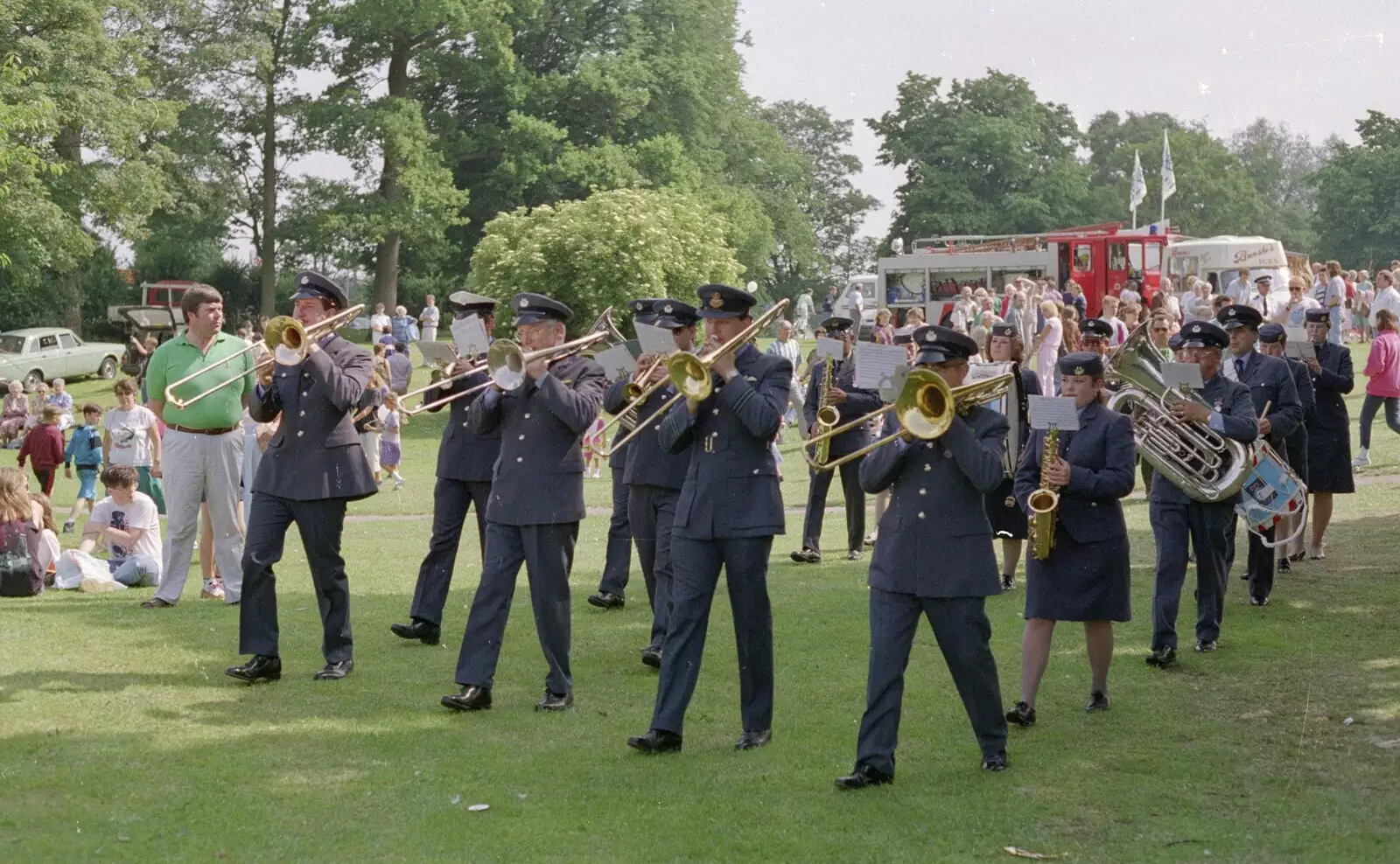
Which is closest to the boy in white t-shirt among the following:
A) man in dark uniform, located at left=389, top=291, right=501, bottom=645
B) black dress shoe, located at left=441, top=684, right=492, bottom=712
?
man in dark uniform, located at left=389, top=291, right=501, bottom=645

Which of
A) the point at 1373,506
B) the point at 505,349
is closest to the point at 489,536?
the point at 505,349

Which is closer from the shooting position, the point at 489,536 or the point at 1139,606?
the point at 489,536

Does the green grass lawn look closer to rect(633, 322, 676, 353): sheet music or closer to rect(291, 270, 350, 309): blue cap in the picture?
rect(633, 322, 676, 353): sheet music

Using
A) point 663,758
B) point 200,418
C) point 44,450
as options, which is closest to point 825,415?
point 200,418

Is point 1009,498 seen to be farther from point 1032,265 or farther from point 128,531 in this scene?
point 1032,265

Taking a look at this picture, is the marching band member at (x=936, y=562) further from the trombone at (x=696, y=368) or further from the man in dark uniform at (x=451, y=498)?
the man in dark uniform at (x=451, y=498)

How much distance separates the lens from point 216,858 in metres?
6.41

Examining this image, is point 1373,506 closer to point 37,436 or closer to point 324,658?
point 324,658

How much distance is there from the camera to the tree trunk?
166 feet

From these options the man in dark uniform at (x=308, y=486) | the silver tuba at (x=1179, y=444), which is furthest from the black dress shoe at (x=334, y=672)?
the silver tuba at (x=1179, y=444)

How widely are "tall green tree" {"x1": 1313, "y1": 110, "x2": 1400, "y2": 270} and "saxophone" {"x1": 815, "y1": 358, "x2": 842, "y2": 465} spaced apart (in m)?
50.4

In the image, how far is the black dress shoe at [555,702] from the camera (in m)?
8.80

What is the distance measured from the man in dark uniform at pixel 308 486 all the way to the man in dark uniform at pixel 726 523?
7.31ft

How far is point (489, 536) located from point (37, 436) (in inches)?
531
